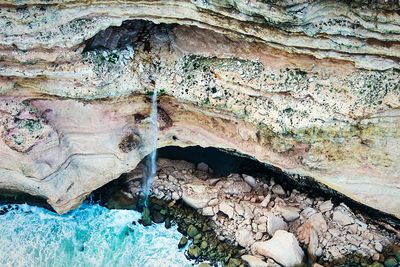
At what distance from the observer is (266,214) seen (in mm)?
11609

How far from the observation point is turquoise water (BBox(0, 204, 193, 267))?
36.4ft

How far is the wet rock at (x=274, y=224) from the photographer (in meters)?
11.4

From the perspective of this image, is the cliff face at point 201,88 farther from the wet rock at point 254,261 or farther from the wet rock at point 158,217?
the wet rock at point 254,261

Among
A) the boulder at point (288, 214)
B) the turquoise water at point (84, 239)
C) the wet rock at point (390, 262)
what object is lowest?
the turquoise water at point (84, 239)

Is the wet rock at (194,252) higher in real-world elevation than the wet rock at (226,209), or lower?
lower

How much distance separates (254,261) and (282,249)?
547 mm

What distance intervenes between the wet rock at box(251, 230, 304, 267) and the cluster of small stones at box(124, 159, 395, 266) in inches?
2.7

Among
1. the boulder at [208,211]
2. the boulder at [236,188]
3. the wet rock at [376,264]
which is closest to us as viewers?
the wet rock at [376,264]

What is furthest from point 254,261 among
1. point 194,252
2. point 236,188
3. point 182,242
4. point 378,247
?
point 378,247

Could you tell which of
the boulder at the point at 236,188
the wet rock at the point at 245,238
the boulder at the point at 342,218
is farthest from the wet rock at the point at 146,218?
the boulder at the point at 342,218

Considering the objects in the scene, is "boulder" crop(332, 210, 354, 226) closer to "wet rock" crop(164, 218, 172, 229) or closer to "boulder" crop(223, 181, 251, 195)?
"boulder" crop(223, 181, 251, 195)

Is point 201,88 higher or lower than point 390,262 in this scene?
higher

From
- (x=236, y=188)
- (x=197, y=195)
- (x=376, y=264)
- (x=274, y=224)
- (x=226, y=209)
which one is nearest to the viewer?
(x=376, y=264)

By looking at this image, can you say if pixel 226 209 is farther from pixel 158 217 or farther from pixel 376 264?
pixel 376 264
